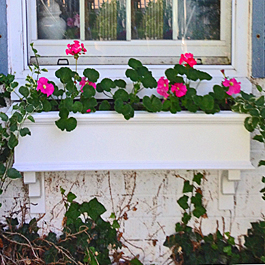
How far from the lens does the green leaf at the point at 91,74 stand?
1652 mm

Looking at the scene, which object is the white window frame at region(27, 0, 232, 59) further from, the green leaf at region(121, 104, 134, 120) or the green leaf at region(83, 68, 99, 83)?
the green leaf at region(121, 104, 134, 120)

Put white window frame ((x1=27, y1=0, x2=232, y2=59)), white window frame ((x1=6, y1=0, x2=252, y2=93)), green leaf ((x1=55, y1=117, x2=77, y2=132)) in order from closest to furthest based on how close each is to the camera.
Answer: green leaf ((x1=55, y1=117, x2=77, y2=132))
white window frame ((x1=6, y1=0, x2=252, y2=93))
white window frame ((x1=27, y1=0, x2=232, y2=59))

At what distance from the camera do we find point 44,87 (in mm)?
1637

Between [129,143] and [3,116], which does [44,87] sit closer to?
[3,116]

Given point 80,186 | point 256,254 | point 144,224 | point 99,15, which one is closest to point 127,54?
point 99,15

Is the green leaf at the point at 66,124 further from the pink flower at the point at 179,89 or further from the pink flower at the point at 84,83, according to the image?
the pink flower at the point at 179,89

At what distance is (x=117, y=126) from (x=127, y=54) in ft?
1.60

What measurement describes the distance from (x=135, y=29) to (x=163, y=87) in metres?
Result: 0.44

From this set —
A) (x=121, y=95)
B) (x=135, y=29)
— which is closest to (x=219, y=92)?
(x=121, y=95)

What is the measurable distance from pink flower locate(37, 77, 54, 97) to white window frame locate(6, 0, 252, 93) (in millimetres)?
114

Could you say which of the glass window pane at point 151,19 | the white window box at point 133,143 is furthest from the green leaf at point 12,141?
the glass window pane at point 151,19

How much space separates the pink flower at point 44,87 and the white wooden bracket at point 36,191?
1.32 ft

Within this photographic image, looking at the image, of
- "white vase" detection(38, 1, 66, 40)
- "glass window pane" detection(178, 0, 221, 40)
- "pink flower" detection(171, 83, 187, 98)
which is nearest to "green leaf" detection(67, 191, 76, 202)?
"pink flower" detection(171, 83, 187, 98)

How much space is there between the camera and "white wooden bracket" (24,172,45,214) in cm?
167
